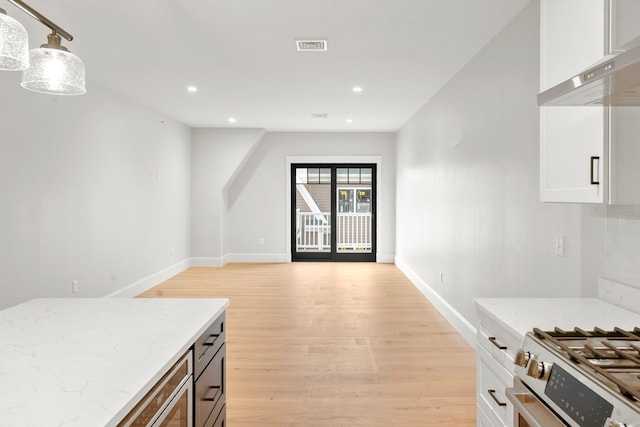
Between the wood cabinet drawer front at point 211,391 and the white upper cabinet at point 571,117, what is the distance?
1668 millimetres

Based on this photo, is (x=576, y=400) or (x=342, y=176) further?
(x=342, y=176)

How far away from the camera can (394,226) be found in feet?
27.1

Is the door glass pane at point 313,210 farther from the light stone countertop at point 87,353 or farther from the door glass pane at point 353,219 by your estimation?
the light stone countertop at point 87,353

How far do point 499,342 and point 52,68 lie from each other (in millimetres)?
1975

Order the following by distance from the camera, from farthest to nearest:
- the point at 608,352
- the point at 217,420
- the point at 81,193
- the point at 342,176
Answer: the point at 342,176
the point at 81,193
the point at 217,420
the point at 608,352

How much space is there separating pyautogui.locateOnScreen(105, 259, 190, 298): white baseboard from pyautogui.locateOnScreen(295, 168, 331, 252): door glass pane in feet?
7.78

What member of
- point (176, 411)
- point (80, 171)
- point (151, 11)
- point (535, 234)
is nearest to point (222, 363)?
point (176, 411)

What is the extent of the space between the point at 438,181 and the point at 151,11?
347 cm

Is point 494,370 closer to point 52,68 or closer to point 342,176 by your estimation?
point 52,68

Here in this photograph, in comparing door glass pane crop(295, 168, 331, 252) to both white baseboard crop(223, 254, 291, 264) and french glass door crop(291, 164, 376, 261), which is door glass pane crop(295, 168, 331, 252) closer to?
french glass door crop(291, 164, 376, 261)

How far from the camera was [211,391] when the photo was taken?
170 cm

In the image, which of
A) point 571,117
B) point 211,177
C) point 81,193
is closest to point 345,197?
point 211,177

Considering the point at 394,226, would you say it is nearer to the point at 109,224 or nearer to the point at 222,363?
the point at 109,224

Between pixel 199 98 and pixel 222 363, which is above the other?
pixel 199 98
